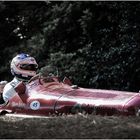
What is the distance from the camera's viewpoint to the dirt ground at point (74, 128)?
6105 mm

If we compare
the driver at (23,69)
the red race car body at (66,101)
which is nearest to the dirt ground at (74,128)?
the red race car body at (66,101)

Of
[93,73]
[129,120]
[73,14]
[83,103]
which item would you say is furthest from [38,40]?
[129,120]

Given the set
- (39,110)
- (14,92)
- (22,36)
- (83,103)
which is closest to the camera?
(83,103)

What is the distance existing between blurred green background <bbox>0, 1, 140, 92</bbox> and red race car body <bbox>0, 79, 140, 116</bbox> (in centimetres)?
507

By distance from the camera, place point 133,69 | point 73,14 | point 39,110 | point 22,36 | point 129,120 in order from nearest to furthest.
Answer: point 129,120 < point 39,110 < point 133,69 < point 73,14 < point 22,36

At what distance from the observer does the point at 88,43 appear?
16250 mm

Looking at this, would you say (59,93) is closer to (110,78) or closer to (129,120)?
(129,120)

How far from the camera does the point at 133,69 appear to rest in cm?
1480

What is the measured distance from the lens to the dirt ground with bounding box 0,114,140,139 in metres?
6.11

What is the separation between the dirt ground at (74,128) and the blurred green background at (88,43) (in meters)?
7.79

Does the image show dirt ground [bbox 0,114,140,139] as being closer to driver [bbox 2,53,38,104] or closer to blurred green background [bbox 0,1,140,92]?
driver [bbox 2,53,38,104]

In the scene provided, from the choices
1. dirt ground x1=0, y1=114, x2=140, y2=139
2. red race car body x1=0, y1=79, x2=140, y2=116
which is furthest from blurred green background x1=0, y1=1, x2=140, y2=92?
dirt ground x1=0, y1=114, x2=140, y2=139

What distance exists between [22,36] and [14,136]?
12.8m

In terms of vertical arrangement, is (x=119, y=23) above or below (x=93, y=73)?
above
